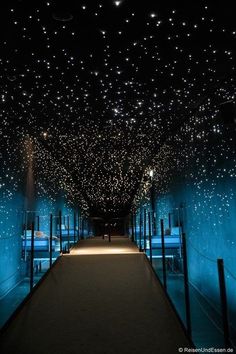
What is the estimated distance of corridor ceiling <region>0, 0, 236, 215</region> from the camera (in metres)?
2.94

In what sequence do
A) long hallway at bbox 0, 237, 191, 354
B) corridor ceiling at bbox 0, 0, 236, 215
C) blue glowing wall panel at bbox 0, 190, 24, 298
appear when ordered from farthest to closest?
blue glowing wall panel at bbox 0, 190, 24, 298 → corridor ceiling at bbox 0, 0, 236, 215 → long hallway at bbox 0, 237, 191, 354

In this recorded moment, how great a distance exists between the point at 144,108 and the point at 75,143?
2829 mm

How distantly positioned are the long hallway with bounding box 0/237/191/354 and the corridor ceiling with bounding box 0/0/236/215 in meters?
2.69

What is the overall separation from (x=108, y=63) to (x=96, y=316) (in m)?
2.85

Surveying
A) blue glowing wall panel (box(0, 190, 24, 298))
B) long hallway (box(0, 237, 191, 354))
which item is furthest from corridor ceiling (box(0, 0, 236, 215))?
long hallway (box(0, 237, 191, 354))

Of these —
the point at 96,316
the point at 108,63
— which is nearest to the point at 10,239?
the point at 96,316

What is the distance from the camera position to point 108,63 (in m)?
3.86

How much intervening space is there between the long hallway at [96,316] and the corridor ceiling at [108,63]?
2688mm

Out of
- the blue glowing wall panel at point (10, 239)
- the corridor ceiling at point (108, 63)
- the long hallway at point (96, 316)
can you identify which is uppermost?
the corridor ceiling at point (108, 63)

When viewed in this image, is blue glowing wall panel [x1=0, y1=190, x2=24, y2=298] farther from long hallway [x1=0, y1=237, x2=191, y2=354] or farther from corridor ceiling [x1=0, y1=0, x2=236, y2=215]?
corridor ceiling [x1=0, y1=0, x2=236, y2=215]

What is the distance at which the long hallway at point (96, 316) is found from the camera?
2783 millimetres

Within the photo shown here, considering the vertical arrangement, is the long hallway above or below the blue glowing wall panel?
below

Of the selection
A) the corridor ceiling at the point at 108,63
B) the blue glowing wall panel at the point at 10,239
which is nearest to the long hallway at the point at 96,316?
the blue glowing wall panel at the point at 10,239

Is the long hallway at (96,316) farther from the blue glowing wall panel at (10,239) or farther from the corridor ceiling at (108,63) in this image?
the corridor ceiling at (108,63)
